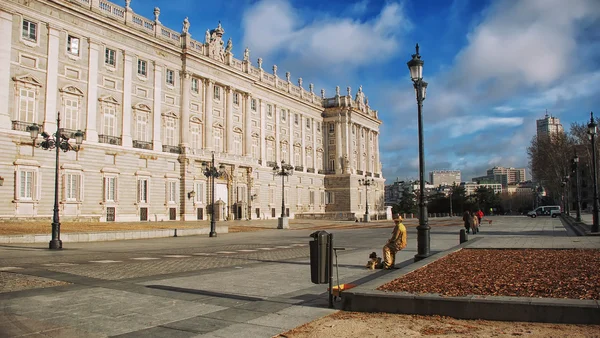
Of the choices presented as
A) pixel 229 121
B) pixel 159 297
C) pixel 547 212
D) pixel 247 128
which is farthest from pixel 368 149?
pixel 159 297

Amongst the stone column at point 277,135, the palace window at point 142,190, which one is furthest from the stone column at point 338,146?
the palace window at point 142,190

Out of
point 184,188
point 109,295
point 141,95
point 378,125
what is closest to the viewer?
point 109,295

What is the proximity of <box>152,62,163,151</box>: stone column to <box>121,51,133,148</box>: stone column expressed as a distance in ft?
9.91

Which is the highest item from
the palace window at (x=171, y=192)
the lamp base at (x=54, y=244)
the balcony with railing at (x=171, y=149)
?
the balcony with railing at (x=171, y=149)

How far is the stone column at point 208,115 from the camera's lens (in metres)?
53.0

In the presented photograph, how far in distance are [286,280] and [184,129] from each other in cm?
4135

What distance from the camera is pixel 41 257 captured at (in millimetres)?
16094

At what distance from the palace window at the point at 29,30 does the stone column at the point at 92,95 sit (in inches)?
190

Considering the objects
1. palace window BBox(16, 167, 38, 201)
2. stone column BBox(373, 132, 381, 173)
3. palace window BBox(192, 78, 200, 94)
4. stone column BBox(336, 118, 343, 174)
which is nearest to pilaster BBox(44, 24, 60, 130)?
palace window BBox(16, 167, 38, 201)

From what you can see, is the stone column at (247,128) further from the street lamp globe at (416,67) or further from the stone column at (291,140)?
the street lamp globe at (416,67)

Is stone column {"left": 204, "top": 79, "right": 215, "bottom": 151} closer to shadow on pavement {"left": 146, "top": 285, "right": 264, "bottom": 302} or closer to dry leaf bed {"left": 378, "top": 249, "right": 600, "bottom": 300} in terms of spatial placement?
dry leaf bed {"left": 378, "top": 249, "right": 600, "bottom": 300}

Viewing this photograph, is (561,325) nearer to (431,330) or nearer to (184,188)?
(431,330)

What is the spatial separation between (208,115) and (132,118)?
10389mm

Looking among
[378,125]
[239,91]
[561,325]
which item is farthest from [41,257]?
[378,125]
